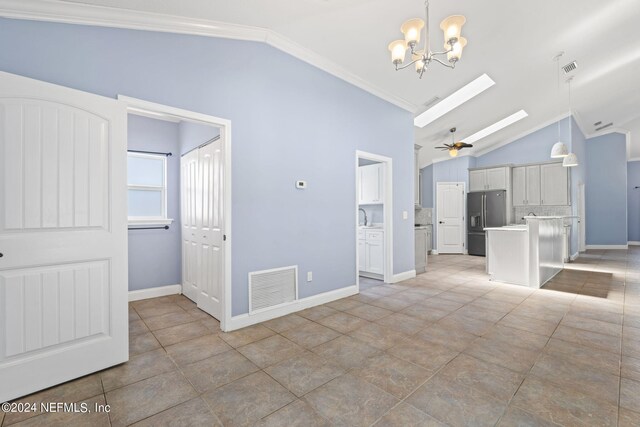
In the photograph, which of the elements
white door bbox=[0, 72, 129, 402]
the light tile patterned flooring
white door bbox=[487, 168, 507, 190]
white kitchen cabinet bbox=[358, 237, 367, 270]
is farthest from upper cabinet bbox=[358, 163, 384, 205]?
white door bbox=[487, 168, 507, 190]

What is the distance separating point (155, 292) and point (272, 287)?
2093 millimetres

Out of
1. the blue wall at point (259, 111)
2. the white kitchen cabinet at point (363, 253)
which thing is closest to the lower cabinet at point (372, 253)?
the white kitchen cabinet at point (363, 253)

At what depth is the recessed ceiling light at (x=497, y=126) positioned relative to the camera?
748cm

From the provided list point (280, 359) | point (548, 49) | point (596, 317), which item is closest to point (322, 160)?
point (280, 359)

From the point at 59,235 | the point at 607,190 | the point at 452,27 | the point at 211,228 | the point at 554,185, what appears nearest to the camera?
the point at 59,235

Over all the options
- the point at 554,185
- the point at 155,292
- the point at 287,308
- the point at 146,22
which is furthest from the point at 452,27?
the point at 554,185

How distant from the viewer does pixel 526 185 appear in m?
8.21

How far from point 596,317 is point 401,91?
3.99 meters

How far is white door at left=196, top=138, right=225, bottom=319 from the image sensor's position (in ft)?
10.5

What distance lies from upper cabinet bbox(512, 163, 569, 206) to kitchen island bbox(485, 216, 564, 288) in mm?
3147

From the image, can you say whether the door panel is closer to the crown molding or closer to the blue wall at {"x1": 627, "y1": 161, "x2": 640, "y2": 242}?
the blue wall at {"x1": 627, "y1": 161, "x2": 640, "y2": 242}

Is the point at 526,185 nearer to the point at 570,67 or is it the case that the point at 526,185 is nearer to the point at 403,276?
the point at 570,67

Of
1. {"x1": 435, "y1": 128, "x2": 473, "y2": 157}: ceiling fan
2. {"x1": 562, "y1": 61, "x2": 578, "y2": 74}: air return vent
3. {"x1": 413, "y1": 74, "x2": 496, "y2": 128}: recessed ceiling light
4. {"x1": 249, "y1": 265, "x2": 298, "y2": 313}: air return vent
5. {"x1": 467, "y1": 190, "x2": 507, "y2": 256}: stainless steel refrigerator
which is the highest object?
{"x1": 562, "y1": 61, "x2": 578, "y2": 74}: air return vent

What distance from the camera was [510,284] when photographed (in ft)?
15.9
